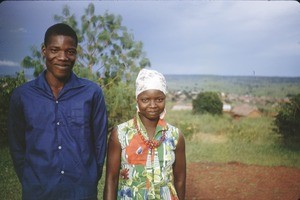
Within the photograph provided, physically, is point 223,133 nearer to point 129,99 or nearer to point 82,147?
point 129,99

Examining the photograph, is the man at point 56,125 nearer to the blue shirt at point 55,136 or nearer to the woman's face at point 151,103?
the blue shirt at point 55,136

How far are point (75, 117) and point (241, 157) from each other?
7.32 m

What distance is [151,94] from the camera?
2.15m

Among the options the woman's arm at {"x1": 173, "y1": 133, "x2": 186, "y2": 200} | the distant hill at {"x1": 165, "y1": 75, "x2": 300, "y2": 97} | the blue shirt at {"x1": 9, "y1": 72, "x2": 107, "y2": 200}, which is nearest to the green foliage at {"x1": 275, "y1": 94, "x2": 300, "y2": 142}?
the woman's arm at {"x1": 173, "y1": 133, "x2": 186, "y2": 200}

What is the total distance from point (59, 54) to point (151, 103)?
2.20ft

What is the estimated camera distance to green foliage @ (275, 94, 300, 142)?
8.48m

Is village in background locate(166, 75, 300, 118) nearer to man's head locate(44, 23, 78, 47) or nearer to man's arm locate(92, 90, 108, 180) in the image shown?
man's arm locate(92, 90, 108, 180)

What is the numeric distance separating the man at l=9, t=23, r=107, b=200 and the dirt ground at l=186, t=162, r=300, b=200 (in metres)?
3.60

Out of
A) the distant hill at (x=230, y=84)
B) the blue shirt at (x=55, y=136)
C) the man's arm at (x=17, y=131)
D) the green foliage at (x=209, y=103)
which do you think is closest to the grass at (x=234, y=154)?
the man's arm at (x=17, y=131)

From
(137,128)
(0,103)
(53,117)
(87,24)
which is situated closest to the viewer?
(53,117)

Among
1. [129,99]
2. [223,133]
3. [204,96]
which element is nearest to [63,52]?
[129,99]

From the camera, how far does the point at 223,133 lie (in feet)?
44.9

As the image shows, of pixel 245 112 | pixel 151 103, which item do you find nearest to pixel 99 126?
pixel 151 103

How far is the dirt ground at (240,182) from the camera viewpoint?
552cm
